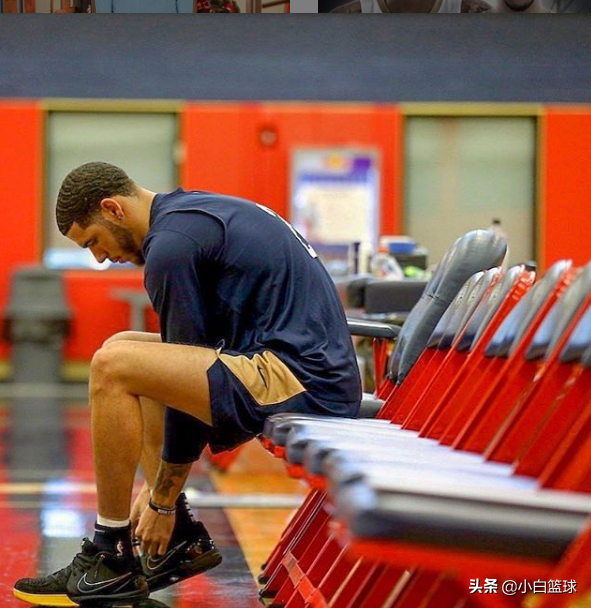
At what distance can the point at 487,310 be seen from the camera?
8.66 feet

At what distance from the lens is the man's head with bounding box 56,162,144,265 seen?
2.85m

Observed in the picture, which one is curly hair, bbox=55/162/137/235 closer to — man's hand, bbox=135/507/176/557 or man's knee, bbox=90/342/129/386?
man's knee, bbox=90/342/129/386

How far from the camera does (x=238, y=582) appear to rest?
3207 mm

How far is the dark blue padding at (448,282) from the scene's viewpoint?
11.0 ft

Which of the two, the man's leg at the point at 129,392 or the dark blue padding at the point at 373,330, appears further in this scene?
the dark blue padding at the point at 373,330

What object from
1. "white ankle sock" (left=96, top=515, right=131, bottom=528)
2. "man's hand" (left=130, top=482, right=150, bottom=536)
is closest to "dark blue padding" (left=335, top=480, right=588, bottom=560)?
"white ankle sock" (left=96, top=515, right=131, bottom=528)

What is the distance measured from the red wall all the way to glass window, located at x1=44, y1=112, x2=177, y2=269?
152 mm

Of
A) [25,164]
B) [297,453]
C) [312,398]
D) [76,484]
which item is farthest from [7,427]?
[297,453]

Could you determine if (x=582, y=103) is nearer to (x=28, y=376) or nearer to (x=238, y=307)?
(x=28, y=376)

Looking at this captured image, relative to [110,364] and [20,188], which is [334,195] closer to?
[20,188]

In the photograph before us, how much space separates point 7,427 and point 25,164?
3.21 metres

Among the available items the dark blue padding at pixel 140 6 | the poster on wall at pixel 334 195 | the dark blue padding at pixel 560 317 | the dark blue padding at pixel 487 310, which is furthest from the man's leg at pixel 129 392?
the dark blue padding at pixel 140 6

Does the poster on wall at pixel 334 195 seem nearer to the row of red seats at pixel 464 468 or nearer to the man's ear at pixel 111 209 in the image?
the row of red seats at pixel 464 468

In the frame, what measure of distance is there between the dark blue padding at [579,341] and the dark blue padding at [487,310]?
68 cm
